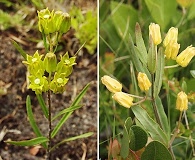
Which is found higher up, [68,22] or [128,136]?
[68,22]

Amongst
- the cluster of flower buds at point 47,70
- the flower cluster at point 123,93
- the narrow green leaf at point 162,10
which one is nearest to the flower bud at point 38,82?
the cluster of flower buds at point 47,70

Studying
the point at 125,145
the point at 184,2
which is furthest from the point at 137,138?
the point at 184,2

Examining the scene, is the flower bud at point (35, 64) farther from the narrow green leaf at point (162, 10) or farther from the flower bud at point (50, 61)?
the narrow green leaf at point (162, 10)

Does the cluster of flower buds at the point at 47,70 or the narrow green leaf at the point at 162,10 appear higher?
the narrow green leaf at the point at 162,10

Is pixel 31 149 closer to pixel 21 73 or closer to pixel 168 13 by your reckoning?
pixel 21 73

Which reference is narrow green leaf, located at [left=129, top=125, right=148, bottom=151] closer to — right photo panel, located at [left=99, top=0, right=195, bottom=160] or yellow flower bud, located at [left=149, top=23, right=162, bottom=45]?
right photo panel, located at [left=99, top=0, right=195, bottom=160]

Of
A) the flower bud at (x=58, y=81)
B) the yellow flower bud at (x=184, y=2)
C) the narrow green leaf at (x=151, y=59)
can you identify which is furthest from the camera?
the yellow flower bud at (x=184, y=2)

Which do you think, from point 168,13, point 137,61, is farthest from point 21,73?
point 137,61
